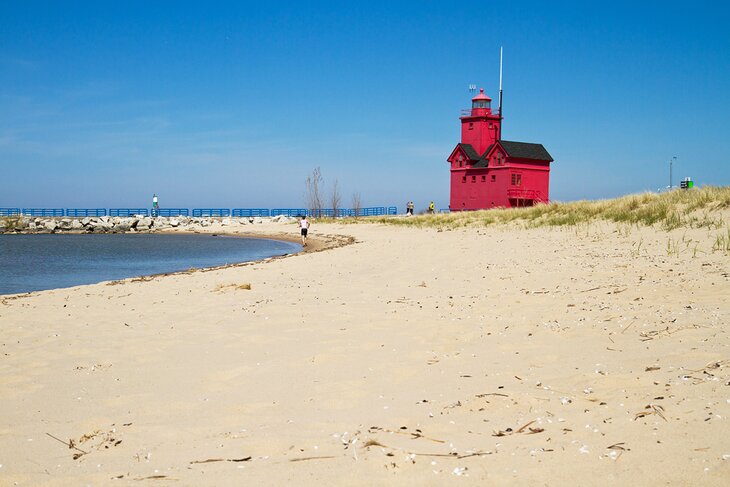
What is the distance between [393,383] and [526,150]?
1784 inches

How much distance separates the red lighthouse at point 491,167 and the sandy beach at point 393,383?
36595mm

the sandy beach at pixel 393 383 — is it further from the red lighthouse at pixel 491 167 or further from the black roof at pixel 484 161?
the black roof at pixel 484 161

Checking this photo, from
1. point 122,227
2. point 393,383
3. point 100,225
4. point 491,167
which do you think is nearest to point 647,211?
point 393,383

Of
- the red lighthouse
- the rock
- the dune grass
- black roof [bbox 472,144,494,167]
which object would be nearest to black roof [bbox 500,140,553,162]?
the red lighthouse

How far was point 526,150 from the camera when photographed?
1873 inches

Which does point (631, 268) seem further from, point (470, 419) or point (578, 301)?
point (470, 419)

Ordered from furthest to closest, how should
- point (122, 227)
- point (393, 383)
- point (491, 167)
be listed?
point (122, 227) < point (491, 167) < point (393, 383)

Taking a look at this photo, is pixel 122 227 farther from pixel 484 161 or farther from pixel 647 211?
pixel 647 211

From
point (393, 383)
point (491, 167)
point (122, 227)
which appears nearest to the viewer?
point (393, 383)

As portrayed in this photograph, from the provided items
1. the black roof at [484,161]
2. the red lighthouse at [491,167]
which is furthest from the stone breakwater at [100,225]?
the black roof at [484,161]

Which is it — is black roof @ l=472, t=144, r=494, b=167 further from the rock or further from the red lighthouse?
the rock

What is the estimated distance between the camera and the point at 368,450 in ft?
12.0

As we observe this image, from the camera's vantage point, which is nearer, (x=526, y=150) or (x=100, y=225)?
(x=526, y=150)

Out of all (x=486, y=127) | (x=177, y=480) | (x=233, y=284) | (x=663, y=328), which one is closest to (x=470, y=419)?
(x=177, y=480)
